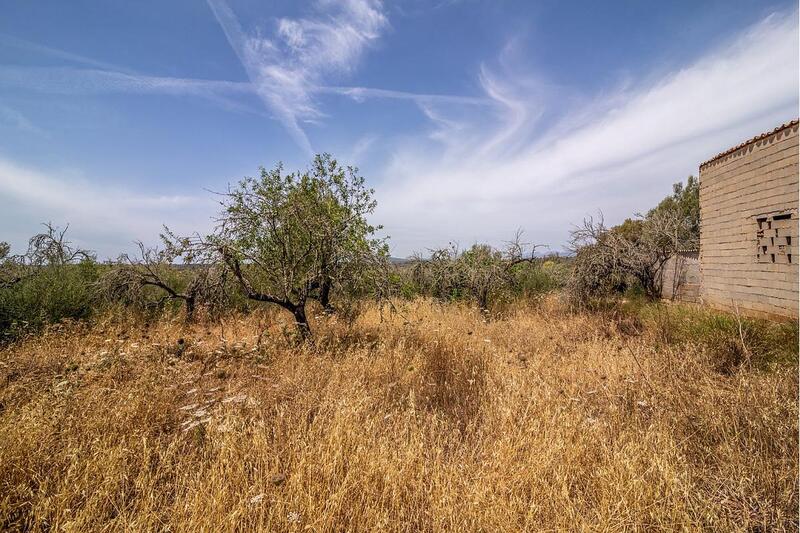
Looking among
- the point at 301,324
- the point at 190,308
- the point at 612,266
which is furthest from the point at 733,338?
the point at 190,308

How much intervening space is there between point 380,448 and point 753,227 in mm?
8903

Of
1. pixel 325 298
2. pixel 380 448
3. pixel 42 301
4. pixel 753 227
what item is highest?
pixel 753 227

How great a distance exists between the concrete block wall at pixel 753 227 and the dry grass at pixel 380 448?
124 inches

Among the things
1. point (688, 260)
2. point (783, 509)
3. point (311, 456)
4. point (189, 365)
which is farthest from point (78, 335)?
point (688, 260)

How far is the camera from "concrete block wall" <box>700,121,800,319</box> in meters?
5.96

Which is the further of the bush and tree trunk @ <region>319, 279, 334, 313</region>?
tree trunk @ <region>319, 279, 334, 313</region>

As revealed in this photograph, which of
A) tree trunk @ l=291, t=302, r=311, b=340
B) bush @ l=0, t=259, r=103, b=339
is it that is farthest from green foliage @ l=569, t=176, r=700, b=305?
bush @ l=0, t=259, r=103, b=339

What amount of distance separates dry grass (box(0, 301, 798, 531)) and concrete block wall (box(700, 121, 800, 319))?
124 inches

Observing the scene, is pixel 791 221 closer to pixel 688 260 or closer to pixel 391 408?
pixel 688 260

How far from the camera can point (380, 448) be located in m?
2.49

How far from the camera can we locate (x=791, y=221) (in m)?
5.90

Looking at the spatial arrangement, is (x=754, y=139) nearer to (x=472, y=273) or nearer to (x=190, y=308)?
(x=472, y=273)

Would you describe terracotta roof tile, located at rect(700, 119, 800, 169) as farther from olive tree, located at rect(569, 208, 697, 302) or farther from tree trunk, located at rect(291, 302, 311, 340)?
tree trunk, located at rect(291, 302, 311, 340)

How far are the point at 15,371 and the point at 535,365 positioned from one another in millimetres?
6432
